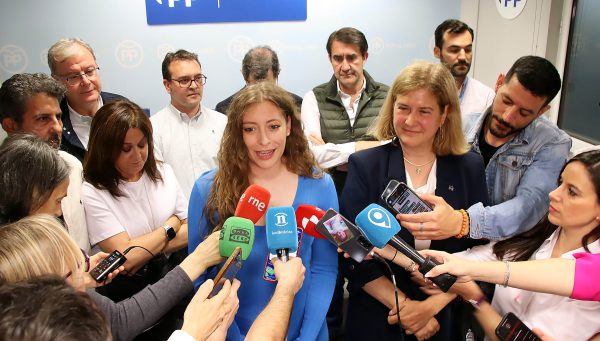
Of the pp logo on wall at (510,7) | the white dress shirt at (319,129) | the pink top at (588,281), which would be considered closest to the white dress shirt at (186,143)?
the white dress shirt at (319,129)

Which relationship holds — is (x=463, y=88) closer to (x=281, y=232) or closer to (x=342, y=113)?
(x=342, y=113)

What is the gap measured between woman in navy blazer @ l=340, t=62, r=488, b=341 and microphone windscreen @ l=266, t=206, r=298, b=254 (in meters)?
0.42

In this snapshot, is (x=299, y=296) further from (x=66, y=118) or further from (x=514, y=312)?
(x=66, y=118)

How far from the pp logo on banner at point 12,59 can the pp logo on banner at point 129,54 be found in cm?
87

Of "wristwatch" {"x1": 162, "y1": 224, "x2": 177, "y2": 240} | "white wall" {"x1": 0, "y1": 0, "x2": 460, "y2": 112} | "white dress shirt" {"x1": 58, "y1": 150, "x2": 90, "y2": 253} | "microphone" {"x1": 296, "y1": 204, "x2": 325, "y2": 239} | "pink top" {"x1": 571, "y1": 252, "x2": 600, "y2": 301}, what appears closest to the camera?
"pink top" {"x1": 571, "y1": 252, "x2": 600, "y2": 301}

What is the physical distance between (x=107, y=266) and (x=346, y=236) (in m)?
0.97

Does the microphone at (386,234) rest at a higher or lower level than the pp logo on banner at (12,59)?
lower

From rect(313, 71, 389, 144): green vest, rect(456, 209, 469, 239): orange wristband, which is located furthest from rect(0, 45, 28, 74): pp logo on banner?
rect(456, 209, 469, 239): orange wristband

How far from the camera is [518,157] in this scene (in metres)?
2.02

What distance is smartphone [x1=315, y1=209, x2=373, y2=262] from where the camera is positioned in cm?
150

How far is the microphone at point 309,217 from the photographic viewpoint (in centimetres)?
163

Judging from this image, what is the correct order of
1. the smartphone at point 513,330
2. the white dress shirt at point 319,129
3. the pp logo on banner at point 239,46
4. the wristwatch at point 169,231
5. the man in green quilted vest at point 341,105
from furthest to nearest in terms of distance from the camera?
the pp logo on banner at point 239,46
the man in green quilted vest at point 341,105
the white dress shirt at point 319,129
the wristwatch at point 169,231
the smartphone at point 513,330

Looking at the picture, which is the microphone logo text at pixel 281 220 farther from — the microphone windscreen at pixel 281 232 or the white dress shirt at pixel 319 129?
the white dress shirt at pixel 319 129

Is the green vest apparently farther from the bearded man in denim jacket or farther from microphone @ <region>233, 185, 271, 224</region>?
microphone @ <region>233, 185, 271, 224</region>
